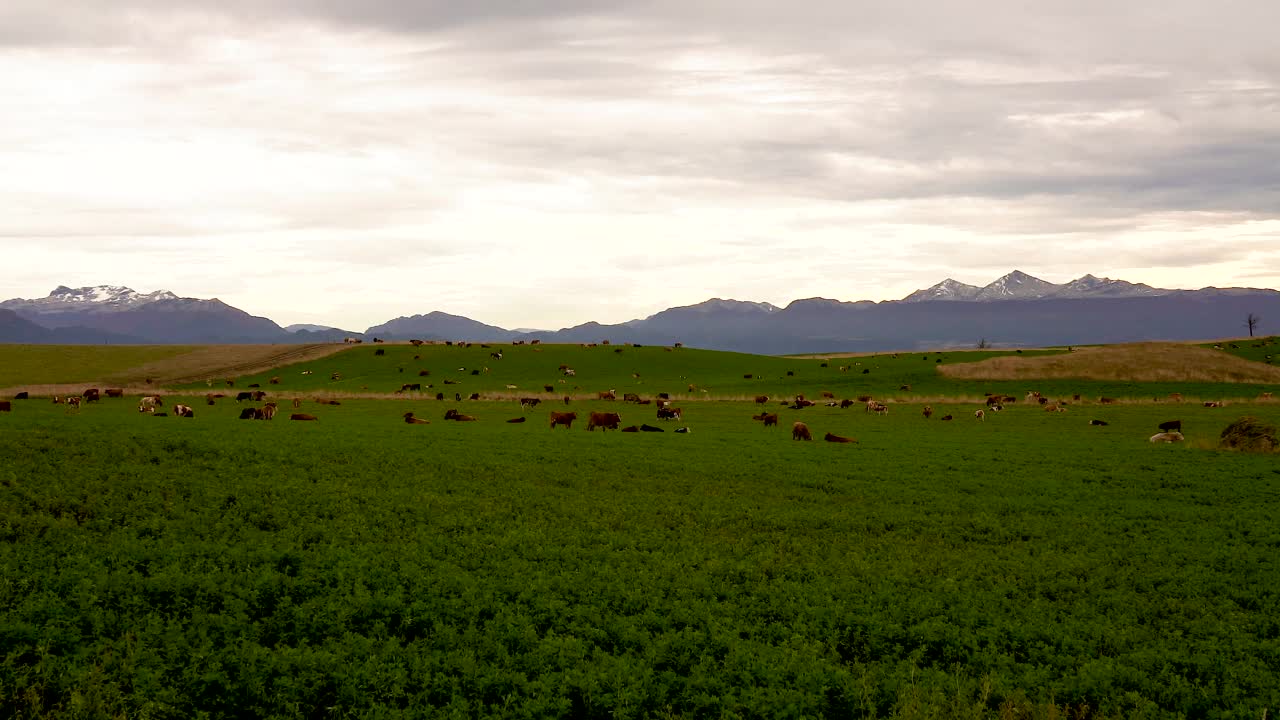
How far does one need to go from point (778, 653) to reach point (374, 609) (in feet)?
26.8

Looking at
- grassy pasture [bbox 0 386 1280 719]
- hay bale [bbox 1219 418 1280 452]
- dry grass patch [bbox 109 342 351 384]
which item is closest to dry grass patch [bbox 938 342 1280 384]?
hay bale [bbox 1219 418 1280 452]

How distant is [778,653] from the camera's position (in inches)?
589

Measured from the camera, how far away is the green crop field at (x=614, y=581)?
45.2ft

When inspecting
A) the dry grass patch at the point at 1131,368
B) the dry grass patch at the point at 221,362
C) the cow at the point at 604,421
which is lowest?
the cow at the point at 604,421

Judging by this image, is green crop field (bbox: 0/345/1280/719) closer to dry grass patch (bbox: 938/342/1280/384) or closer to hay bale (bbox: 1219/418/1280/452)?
hay bale (bbox: 1219/418/1280/452)

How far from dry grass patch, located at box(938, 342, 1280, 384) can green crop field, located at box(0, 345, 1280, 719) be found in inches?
2370

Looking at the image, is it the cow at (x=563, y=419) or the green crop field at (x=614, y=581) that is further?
the cow at (x=563, y=419)

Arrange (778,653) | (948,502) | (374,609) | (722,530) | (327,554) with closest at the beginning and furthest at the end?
(778,653) → (374,609) → (327,554) → (722,530) → (948,502)

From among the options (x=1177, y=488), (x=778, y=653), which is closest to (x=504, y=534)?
(x=778, y=653)

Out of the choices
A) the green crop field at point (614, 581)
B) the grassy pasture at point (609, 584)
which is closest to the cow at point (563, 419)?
the green crop field at point (614, 581)

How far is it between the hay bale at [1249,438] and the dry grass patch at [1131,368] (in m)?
53.0

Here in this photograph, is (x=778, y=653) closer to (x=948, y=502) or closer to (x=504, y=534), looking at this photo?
(x=504, y=534)

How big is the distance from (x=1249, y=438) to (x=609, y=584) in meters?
36.4

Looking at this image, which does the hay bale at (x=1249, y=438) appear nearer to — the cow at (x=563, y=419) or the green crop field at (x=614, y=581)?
the green crop field at (x=614, y=581)
